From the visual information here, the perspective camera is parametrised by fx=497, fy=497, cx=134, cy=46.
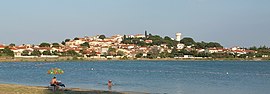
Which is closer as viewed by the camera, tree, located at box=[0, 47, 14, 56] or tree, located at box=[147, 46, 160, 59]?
tree, located at box=[0, 47, 14, 56]

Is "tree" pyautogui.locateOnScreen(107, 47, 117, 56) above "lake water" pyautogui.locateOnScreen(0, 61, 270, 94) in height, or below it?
above

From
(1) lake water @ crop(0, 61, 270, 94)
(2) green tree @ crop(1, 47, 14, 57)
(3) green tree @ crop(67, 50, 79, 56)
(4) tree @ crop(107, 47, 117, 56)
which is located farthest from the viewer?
(4) tree @ crop(107, 47, 117, 56)

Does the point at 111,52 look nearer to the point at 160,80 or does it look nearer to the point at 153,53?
the point at 153,53

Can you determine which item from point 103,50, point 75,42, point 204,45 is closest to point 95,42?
point 75,42

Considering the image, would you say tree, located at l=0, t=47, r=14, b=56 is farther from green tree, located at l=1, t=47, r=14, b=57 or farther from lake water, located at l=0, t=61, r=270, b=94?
lake water, located at l=0, t=61, r=270, b=94

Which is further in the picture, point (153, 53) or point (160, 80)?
point (153, 53)

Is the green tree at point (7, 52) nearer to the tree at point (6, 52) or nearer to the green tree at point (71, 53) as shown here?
the tree at point (6, 52)

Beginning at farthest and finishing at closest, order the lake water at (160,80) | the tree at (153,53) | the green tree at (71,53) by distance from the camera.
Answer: the tree at (153,53), the green tree at (71,53), the lake water at (160,80)

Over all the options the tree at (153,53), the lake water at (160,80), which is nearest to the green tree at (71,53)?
the tree at (153,53)

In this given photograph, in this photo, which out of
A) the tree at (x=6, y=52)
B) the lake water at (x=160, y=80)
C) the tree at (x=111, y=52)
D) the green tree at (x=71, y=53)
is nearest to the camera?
the lake water at (x=160, y=80)

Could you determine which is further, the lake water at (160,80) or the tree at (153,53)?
the tree at (153,53)

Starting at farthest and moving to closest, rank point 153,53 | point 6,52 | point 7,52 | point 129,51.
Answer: point 129,51, point 153,53, point 7,52, point 6,52

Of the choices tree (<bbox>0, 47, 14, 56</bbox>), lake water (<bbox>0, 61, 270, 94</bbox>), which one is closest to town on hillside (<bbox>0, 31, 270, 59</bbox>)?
tree (<bbox>0, 47, 14, 56</bbox>)

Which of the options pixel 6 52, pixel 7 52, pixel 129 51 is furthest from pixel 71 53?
pixel 129 51
